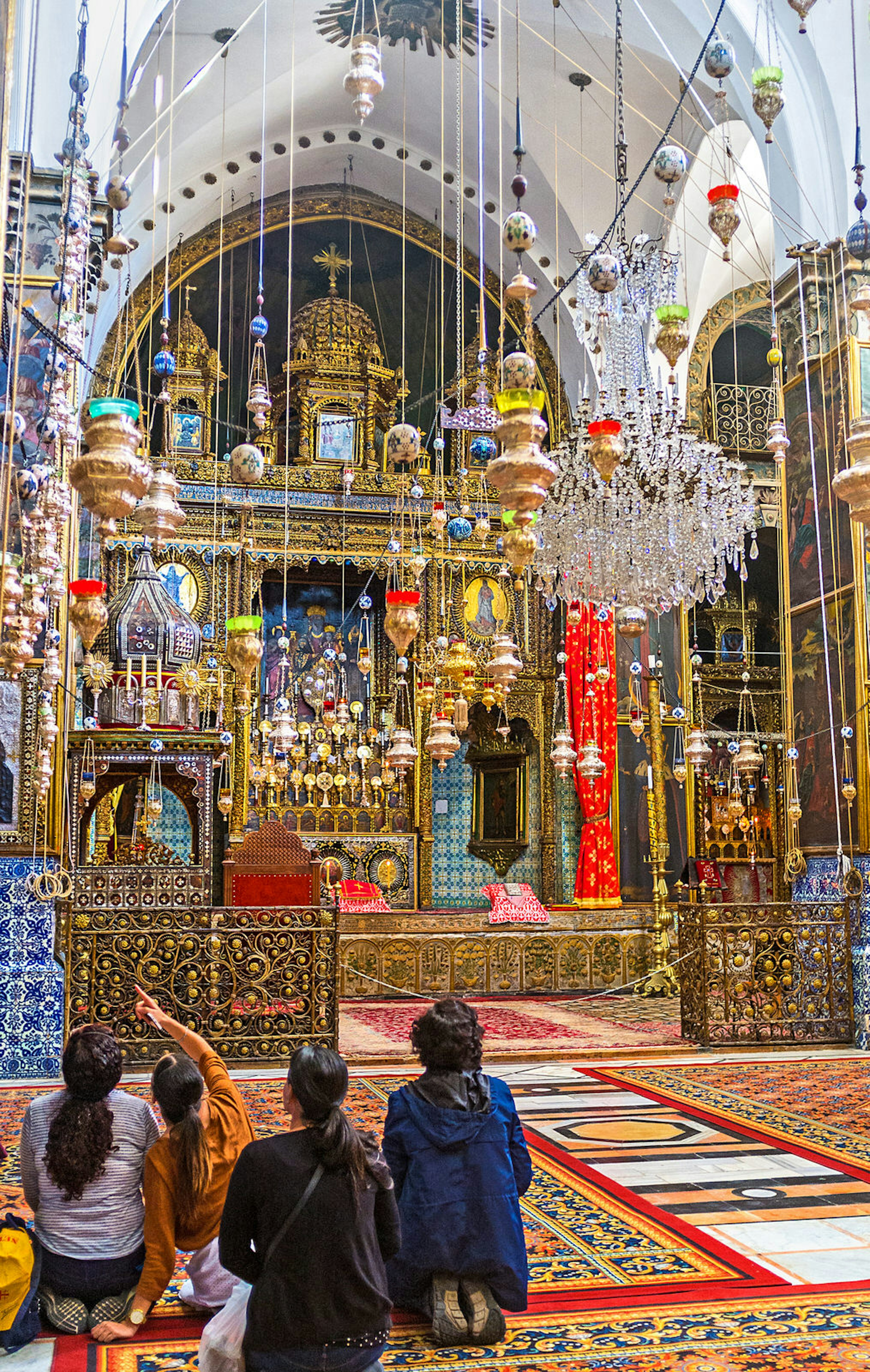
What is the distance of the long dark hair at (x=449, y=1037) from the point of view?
10.1 ft

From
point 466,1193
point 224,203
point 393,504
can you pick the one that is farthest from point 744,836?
point 466,1193

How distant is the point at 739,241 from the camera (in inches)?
452

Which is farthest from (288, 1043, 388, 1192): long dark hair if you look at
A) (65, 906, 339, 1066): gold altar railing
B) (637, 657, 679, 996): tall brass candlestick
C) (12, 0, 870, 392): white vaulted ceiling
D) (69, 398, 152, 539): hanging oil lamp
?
(637, 657, 679, 996): tall brass candlestick

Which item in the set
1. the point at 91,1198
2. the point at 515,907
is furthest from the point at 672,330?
the point at 515,907

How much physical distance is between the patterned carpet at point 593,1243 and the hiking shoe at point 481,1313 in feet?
0.96

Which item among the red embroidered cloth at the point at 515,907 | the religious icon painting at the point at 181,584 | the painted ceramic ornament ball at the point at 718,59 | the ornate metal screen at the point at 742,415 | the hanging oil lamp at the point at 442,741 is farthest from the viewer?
the ornate metal screen at the point at 742,415

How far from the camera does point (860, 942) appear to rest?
26.9ft

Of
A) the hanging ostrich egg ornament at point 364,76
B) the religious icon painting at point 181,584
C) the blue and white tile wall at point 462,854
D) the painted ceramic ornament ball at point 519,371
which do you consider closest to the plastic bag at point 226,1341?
the painted ceramic ornament ball at point 519,371

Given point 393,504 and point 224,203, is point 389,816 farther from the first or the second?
point 224,203

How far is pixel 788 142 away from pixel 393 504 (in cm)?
631

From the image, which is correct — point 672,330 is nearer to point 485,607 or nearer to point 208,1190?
point 208,1190

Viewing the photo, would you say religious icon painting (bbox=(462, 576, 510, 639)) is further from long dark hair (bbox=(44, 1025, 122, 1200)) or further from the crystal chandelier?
long dark hair (bbox=(44, 1025, 122, 1200))

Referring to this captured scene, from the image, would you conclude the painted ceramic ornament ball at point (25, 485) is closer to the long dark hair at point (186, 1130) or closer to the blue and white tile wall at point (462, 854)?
the long dark hair at point (186, 1130)

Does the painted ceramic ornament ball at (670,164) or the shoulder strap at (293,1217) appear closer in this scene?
the shoulder strap at (293,1217)
